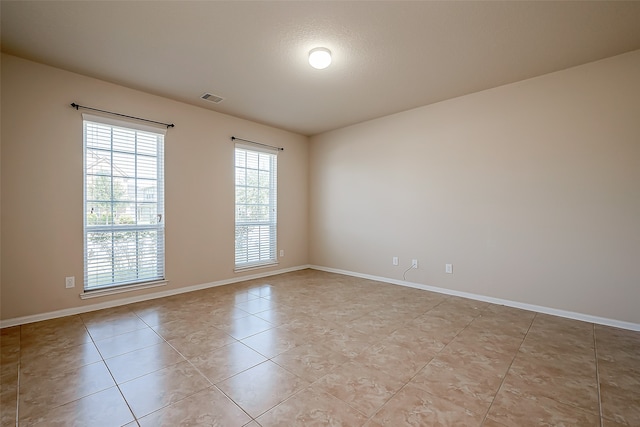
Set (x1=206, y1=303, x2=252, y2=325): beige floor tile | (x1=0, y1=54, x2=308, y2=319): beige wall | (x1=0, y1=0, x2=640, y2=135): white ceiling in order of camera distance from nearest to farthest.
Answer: (x1=0, y1=0, x2=640, y2=135): white ceiling < (x1=0, y1=54, x2=308, y2=319): beige wall < (x1=206, y1=303, x2=252, y2=325): beige floor tile

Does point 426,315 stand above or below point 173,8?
below

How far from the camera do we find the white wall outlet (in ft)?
10.4

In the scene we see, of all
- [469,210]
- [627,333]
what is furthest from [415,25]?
[627,333]

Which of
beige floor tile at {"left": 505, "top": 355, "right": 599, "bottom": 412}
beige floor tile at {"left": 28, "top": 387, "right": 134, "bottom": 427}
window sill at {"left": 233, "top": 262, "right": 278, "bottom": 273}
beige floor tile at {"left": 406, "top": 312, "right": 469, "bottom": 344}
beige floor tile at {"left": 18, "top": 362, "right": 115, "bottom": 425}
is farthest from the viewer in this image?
window sill at {"left": 233, "top": 262, "right": 278, "bottom": 273}

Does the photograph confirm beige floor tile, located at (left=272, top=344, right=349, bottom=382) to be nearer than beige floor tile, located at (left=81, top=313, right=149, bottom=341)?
Yes

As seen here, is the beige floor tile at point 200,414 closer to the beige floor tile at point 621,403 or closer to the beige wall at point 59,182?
the beige floor tile at point 621,403

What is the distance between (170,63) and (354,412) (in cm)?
353

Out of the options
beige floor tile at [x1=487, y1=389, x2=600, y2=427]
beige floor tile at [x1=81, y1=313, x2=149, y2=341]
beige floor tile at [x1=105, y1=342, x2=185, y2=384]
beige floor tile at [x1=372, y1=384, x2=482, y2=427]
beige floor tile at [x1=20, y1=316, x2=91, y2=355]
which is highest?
beige floor tile at [x1=20, y1=316, x2=91, y2=355]

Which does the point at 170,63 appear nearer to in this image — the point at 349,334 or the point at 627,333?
the point at 349,334

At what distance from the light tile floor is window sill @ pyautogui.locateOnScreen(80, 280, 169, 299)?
22 centimetres

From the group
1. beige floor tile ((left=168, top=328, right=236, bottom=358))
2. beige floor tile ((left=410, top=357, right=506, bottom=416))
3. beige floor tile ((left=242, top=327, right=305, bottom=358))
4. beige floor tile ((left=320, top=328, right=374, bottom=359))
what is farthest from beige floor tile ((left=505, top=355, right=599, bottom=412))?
beige floor tile ((left=168, top=328, right=236, bottom=358))

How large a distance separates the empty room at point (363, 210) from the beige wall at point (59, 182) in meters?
0.02

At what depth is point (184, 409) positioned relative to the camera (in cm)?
165

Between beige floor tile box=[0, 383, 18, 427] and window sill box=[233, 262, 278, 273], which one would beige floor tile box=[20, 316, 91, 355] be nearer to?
beige floor tile box=[0, 383, 18, 427]
